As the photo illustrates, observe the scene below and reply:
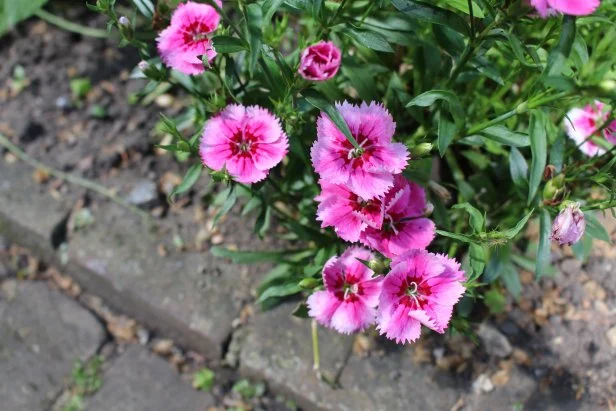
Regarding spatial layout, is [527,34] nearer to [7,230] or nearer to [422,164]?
[422,164]

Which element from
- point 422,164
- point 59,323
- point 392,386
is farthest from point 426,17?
point 59,323

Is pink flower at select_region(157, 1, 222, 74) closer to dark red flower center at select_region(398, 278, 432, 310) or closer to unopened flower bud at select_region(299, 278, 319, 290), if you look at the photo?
unopened flower bud at select_region(299, 278, 319, 290)

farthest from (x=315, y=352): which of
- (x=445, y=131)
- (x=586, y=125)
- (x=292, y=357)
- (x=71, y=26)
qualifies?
(x=71, y=26)

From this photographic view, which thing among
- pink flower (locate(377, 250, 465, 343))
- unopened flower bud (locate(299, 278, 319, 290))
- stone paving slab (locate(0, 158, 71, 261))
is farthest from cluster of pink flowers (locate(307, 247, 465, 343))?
stone paving slab (locate(0, 158, 71, 261))

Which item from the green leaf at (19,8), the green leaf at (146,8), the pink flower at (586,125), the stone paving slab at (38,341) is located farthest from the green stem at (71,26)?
the pink flower at (586,125)

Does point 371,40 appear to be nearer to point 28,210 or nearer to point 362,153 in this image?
point 362,153

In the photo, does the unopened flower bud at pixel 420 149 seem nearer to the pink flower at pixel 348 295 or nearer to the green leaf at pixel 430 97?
the green leaf at pixel 430 97
